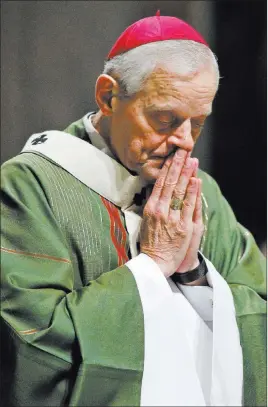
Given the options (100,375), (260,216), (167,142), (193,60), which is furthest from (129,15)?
(100,375)

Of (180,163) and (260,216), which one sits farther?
(260,216)

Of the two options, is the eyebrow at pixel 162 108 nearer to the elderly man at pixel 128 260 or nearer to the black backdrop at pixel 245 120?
the elderly man at pixel 128 260

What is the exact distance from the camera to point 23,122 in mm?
1474

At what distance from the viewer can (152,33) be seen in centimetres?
148

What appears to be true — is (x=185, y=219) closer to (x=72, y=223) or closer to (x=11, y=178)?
(x=72, y=223)

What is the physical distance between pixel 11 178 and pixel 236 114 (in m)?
0.56

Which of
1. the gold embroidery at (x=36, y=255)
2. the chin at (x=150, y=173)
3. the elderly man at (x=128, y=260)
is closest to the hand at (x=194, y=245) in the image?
the elderly man at (x=128, y=260)

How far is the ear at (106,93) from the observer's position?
4.81 feet

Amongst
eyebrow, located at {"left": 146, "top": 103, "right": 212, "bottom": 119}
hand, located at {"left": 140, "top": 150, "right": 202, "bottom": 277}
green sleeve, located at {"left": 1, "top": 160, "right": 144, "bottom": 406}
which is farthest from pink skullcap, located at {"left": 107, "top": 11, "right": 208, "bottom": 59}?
green sleeve, located at {"left": 1, "top": 160, "right": 144, "bottom": 406}

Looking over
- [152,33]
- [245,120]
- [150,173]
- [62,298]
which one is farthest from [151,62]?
[62,298]

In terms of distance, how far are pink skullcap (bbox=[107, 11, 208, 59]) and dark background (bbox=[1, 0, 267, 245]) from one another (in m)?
0.03

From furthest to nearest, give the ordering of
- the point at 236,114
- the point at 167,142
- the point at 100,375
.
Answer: the point at 236,114
the point at 167,142
the point at 100,375

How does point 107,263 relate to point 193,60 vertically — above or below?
below

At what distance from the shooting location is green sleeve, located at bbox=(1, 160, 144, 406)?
1.35m
